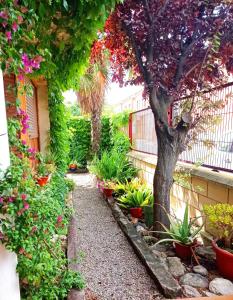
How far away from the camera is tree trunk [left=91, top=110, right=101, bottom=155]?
8.99 m

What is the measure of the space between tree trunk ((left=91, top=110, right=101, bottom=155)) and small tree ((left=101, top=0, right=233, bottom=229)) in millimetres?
5687

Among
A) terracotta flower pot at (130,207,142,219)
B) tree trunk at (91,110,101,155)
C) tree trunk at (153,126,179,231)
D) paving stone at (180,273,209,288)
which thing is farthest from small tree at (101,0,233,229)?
tree trunk at (91,110,101,155)

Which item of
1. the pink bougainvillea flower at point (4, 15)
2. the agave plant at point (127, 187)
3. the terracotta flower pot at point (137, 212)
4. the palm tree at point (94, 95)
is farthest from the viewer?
the palm tree at point (94, 95)

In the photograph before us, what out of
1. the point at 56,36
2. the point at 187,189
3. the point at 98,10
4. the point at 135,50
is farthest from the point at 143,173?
the point at 98,10

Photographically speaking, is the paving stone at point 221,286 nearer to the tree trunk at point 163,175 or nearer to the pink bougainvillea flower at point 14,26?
the tree trunk at point 163,175

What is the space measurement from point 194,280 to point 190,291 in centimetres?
19

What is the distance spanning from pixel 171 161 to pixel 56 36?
211 centimetres

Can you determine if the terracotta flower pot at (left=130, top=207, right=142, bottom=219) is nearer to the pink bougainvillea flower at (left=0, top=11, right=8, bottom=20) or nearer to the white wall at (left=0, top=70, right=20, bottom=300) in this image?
the white wall at (left=0, top=70, right=20, bottom=300)

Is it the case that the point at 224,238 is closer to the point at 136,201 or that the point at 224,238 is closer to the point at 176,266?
the point at 176,266

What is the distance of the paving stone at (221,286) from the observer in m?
2.16

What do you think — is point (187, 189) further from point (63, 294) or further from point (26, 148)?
point (26, 148)

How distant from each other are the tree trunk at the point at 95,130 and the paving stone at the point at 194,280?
717 centimetres

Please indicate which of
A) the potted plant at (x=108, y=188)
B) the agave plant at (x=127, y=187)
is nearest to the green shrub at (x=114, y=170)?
the potted plant at (x=108, y=188)

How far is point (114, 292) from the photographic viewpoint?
2.24 m
